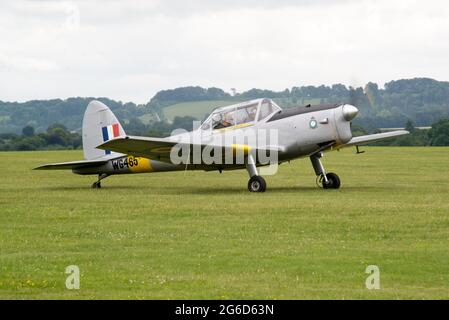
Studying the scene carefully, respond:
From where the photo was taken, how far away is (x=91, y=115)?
24516mm

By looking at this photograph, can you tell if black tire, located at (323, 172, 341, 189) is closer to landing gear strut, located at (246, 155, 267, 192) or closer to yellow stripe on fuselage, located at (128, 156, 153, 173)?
landing gear strut, located at (246, 155, 267, 192)

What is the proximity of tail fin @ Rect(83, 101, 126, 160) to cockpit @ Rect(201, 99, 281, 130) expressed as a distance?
3277mm

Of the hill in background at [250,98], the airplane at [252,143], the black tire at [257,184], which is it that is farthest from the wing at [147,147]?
the hill in background at [250,98]

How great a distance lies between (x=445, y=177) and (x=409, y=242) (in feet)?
46.7

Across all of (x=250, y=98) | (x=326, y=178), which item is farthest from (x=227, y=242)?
(x=250, y=98)

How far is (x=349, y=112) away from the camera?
20703 millimetres

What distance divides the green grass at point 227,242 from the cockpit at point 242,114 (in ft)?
4.91

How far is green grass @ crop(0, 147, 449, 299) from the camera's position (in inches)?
377

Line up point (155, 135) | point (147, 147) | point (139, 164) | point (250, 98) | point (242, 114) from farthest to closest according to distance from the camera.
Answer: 1. point (250, 98)
2. point (155, 135)
3. point (139, 164)
4. point (242, 114)
5. point (147, 147)

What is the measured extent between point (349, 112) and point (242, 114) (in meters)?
2.45

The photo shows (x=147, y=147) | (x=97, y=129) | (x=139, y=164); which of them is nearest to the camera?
(x=147, y=147)

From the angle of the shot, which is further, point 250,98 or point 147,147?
point 250,98

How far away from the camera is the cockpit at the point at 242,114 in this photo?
21.6 m

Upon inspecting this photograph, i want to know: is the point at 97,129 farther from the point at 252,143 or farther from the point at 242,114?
the point at 252,143
